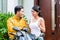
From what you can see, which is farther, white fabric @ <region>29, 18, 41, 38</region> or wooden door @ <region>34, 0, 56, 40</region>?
wooden door @ <region>34, 0, 56, 40</region>

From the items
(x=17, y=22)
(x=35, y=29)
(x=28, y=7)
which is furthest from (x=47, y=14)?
(x=17, y=22)

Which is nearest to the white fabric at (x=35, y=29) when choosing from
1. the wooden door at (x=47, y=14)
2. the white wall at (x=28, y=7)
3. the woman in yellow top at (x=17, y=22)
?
the woman in yellow top at (x=17, y=22)

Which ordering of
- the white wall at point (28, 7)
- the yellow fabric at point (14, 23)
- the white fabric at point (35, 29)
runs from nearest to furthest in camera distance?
the yellow fabric at point (14, 23), the white fabric at point (35, 29), the white wall at point (28, 7)

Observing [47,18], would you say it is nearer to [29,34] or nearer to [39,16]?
[39,16]

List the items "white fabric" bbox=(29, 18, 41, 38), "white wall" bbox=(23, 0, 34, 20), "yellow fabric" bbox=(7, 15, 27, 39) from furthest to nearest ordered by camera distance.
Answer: "white wall" bbox=(23, 0, 34, 20)
"white fabric" bbox=(29, 18, 41, 38)
"yellow fabric" bbox=(7, 15, 27, 39)

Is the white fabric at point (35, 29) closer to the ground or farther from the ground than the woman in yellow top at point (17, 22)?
closer to the ground

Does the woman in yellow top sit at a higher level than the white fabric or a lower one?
higher

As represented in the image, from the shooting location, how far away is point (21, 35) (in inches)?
177

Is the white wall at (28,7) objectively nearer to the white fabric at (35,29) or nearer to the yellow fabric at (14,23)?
the white fabric at (35,29)

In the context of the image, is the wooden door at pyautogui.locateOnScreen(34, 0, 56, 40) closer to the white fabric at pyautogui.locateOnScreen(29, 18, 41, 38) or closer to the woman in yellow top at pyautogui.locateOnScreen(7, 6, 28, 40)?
the white fabric at pyautogui.locateOnScreen(29, 18, 41, 38)

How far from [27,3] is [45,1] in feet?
1.98

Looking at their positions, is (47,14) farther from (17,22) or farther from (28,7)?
(17,22)

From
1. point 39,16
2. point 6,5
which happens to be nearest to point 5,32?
point 39,16

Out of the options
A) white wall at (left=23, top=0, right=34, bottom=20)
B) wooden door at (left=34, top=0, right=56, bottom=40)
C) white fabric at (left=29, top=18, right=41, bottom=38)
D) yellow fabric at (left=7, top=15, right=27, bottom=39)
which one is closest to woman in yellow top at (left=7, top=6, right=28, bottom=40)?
yellow fabric at (left=7, top=15, right=27, bottom=39)
